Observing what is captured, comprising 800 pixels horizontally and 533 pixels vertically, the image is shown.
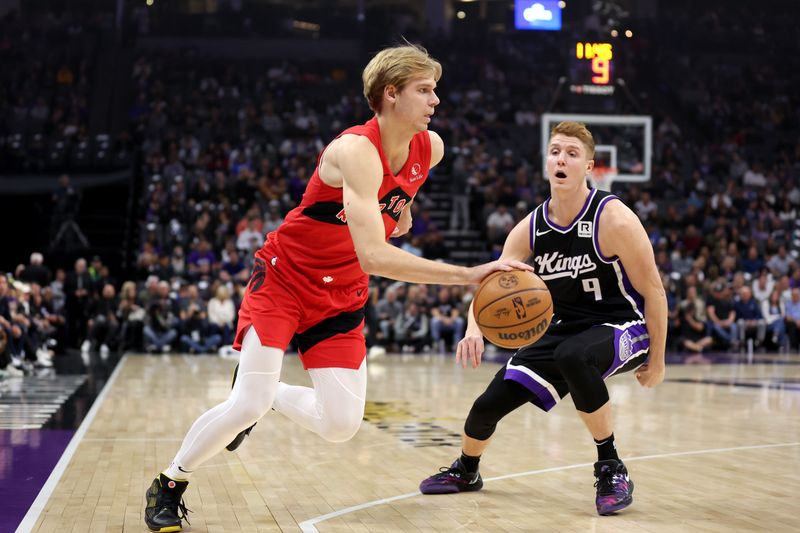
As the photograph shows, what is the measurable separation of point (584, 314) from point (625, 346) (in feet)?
0.91

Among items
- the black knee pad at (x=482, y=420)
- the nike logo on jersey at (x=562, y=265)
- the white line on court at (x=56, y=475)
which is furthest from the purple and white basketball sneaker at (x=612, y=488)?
the white line on court at (x=56, y=475)

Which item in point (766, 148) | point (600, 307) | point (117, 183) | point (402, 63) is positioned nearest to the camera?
point (402, 63)

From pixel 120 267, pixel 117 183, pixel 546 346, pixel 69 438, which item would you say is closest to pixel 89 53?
pixel 117 183

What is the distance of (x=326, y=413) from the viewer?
454 centimetres

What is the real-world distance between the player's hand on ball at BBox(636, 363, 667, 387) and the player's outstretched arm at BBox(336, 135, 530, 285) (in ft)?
4.35

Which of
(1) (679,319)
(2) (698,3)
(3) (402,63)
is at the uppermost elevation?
(2) (698,3)

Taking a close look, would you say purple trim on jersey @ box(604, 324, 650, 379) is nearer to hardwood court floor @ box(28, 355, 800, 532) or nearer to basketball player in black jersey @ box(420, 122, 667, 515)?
basketball player in black jersey @ box(420, 122, 667, 515)

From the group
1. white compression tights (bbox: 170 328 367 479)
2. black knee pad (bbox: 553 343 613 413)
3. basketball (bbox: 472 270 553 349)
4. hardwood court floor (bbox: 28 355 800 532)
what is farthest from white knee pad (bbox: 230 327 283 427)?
black knee pad (bbox: 553 343 613 413)

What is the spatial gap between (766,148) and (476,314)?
24510mm

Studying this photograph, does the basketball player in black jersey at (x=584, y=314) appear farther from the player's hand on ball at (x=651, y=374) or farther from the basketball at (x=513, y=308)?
the basketball at (x=513, y=308)

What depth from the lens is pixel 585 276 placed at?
5.16 meters

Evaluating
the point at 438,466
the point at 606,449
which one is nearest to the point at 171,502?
the point at 606,449

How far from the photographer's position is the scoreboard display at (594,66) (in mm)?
18016

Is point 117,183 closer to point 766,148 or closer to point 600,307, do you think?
point 766,148
